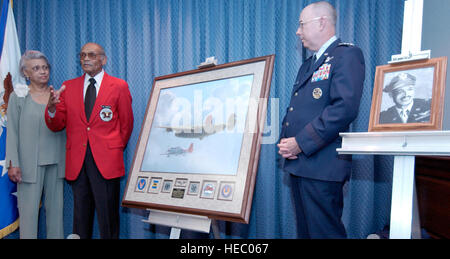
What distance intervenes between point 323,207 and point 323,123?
39cm

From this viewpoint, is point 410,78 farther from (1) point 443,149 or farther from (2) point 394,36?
(2) point 394,36

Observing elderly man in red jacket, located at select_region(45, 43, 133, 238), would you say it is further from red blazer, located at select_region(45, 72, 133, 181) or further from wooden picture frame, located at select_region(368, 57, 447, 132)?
wooden picture frame, located at select_region(368, 57, 447, 132)

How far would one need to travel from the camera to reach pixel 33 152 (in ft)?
6.64

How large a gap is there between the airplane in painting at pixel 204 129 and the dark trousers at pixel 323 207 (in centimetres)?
47

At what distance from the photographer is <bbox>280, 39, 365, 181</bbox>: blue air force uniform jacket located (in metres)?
1.19

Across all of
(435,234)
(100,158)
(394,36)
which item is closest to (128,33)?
(100,158)

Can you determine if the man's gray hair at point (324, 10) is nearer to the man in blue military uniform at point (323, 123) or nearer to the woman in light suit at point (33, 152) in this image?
the man in blue military uniform at point (323, 123)

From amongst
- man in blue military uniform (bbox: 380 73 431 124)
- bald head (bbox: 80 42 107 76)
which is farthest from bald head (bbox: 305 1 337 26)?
bald head (bbox: 80 42 107 76)

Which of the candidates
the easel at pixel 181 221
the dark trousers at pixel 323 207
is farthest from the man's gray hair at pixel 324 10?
the easel at pixel 181 221

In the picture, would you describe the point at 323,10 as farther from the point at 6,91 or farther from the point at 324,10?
the point at 6,91

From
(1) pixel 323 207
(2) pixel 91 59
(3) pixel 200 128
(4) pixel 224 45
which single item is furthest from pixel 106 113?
(1) pixel 323 207

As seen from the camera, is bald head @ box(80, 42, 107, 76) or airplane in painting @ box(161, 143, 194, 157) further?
bald head @ box(80, 42, 107, 76)

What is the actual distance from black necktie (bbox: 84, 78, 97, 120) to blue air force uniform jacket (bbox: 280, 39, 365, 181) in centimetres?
138

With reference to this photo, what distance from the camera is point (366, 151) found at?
99 cm
